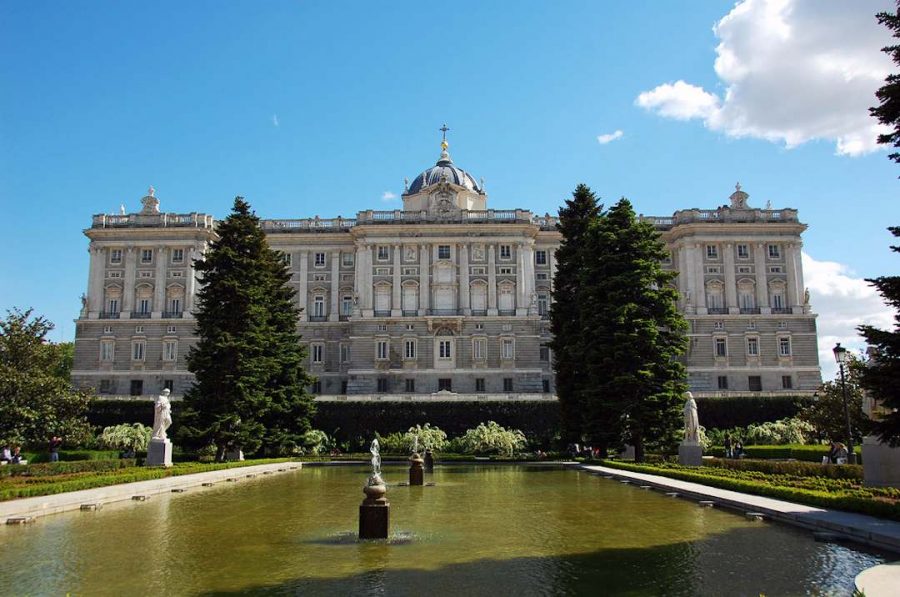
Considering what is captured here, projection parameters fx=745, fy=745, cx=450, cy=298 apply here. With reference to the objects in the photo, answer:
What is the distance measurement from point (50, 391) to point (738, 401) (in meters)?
42.0

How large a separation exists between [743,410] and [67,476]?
42.7 m

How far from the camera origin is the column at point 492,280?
2628 inches

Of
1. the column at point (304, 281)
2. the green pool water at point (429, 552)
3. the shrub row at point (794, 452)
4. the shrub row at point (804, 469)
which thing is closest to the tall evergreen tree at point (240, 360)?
the green pool water at point (429, 552)

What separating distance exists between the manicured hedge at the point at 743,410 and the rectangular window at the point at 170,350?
45010 millimetres

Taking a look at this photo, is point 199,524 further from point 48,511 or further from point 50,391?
point 50,391

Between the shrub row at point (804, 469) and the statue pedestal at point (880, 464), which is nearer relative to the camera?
the statue pedestal at point (880, 464)

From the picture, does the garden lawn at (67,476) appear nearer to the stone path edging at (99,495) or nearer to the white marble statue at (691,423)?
the stone path edging at (99,495)

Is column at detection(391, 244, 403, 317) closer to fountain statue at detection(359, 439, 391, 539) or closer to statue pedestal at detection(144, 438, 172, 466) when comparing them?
statue pedestal at detection(144, 438, 172, 466)

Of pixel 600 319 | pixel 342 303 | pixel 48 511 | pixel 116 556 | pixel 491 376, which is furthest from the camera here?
pixel 342 303

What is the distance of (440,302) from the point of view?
67312 mm

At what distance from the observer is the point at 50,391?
3538 cm

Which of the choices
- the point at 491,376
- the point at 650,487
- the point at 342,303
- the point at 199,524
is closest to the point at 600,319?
the point at 650,487

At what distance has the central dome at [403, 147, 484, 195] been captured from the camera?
7475 centimetres

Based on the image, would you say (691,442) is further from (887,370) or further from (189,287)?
(189,287)
